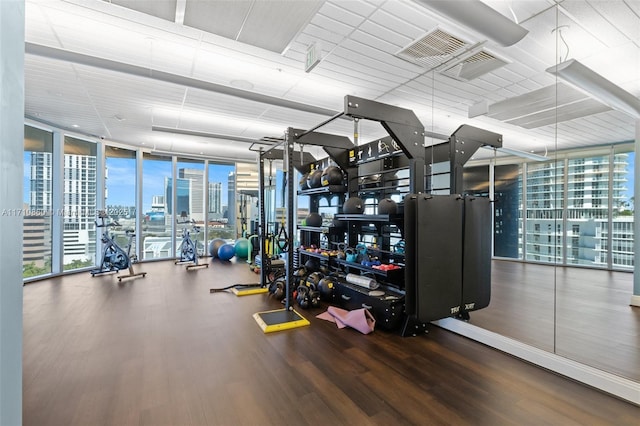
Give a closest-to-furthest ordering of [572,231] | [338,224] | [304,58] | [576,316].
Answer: [572,231] → [304,58] → [576,316] → [338,224]

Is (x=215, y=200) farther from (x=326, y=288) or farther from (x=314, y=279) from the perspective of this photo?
(x=326, y=288)

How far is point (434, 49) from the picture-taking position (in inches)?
134

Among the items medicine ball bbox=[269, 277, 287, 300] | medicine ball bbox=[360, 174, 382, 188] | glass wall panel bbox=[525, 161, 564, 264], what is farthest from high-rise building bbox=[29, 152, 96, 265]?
glass wall panel bbox=[525, 161, 564, 264]

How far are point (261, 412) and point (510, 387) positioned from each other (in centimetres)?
210

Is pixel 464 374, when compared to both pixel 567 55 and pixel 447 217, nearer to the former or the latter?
pixel 447 217

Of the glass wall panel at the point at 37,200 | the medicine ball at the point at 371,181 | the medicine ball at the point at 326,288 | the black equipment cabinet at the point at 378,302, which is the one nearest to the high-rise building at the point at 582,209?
the black equipment cabinet at the point at 378,302

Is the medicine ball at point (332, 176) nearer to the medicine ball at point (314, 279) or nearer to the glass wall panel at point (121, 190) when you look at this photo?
the medicine ball at point (314, 279)

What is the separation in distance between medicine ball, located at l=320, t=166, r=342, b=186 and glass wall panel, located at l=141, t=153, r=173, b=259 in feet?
20.4

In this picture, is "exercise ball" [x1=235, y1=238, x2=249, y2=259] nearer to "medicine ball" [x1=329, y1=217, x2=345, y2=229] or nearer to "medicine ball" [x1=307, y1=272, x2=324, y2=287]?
"medicine ball" [x1=329, y1=217, x2=345, y2=229]

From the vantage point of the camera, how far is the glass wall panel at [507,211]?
13.1 ft

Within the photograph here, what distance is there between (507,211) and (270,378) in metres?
3.75

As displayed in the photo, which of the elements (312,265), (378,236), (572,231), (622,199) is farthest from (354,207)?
(622,199)

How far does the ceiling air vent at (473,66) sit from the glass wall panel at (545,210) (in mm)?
1359

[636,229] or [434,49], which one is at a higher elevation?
[434,49]
